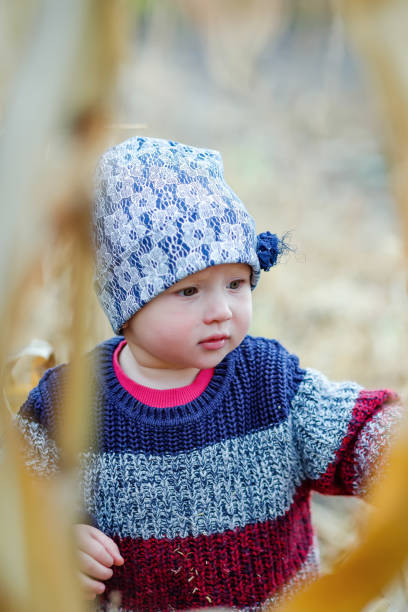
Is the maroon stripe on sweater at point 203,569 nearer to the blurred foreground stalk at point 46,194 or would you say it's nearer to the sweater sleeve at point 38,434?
the sweater sleeve at point 38,434

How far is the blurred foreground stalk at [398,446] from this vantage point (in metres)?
0.33

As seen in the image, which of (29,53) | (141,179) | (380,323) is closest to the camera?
(29,53)

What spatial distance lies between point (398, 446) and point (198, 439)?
571 mm

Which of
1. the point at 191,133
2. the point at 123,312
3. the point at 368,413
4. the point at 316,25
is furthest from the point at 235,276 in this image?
the point at 316,25

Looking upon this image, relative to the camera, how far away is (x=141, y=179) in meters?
0.83

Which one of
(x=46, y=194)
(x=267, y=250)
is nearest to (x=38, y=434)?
(x=267, y=250)

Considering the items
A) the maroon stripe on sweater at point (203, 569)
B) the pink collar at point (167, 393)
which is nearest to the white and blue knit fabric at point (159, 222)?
the pink collar at point (167, 393)

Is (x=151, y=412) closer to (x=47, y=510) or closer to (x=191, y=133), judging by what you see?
(x=47, y=510)

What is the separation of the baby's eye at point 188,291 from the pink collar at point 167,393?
18 centimetres

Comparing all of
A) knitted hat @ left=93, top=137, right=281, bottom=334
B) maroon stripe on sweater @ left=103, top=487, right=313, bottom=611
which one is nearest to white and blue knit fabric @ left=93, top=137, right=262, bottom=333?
knitted hat @ left=93, top=137, right=281, bottom=334

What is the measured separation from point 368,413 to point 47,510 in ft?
1.86

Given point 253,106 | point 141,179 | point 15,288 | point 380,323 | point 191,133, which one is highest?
point 253,106

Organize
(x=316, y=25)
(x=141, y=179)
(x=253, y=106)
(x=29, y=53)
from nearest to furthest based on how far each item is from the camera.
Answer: (x=29, y=53), (x=141, y=179), (x=316, y=25), (x=253, y=106)

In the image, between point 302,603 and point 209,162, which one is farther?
point 209,162
